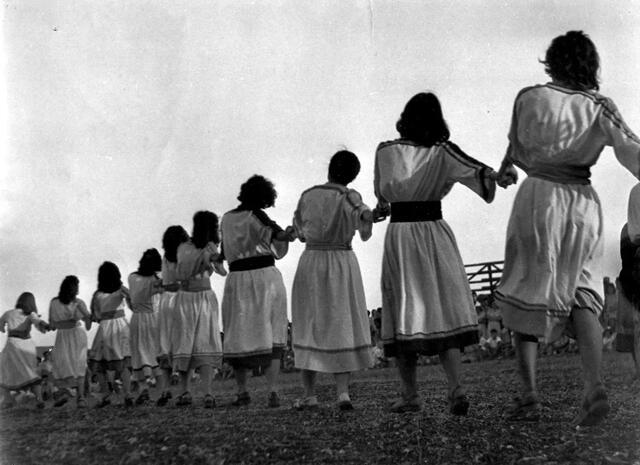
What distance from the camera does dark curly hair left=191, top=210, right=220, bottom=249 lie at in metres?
9.51

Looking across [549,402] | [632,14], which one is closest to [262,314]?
[549,402]

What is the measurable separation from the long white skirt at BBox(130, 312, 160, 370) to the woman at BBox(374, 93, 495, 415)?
6304 mm

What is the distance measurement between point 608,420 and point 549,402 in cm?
107

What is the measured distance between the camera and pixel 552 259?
16.5 ft

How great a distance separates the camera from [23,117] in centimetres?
724

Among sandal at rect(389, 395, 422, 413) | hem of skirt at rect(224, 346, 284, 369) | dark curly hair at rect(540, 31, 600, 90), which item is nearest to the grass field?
sandal at rect(389, 395, 422, 413)

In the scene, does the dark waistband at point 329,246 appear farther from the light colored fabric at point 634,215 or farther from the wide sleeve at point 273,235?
the light colored fabric at point 634,215

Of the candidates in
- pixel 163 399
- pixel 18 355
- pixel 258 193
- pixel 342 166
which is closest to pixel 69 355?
pixel 18 355

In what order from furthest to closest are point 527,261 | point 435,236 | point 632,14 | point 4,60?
point 4,60
point 435,236
point 632,14
point 527,261

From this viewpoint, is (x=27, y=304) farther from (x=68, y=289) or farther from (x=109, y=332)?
(x=109, y=332)

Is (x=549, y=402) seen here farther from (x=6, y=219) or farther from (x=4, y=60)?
(x=4, y=60)

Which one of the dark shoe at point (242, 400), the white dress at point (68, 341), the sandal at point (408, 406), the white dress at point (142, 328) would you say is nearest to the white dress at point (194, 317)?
the dark shoe at point (242, 400)

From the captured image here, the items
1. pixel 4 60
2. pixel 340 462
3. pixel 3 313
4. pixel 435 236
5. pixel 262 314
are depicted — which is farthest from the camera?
pixel 3 313

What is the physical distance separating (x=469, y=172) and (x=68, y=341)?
7.64 meters
